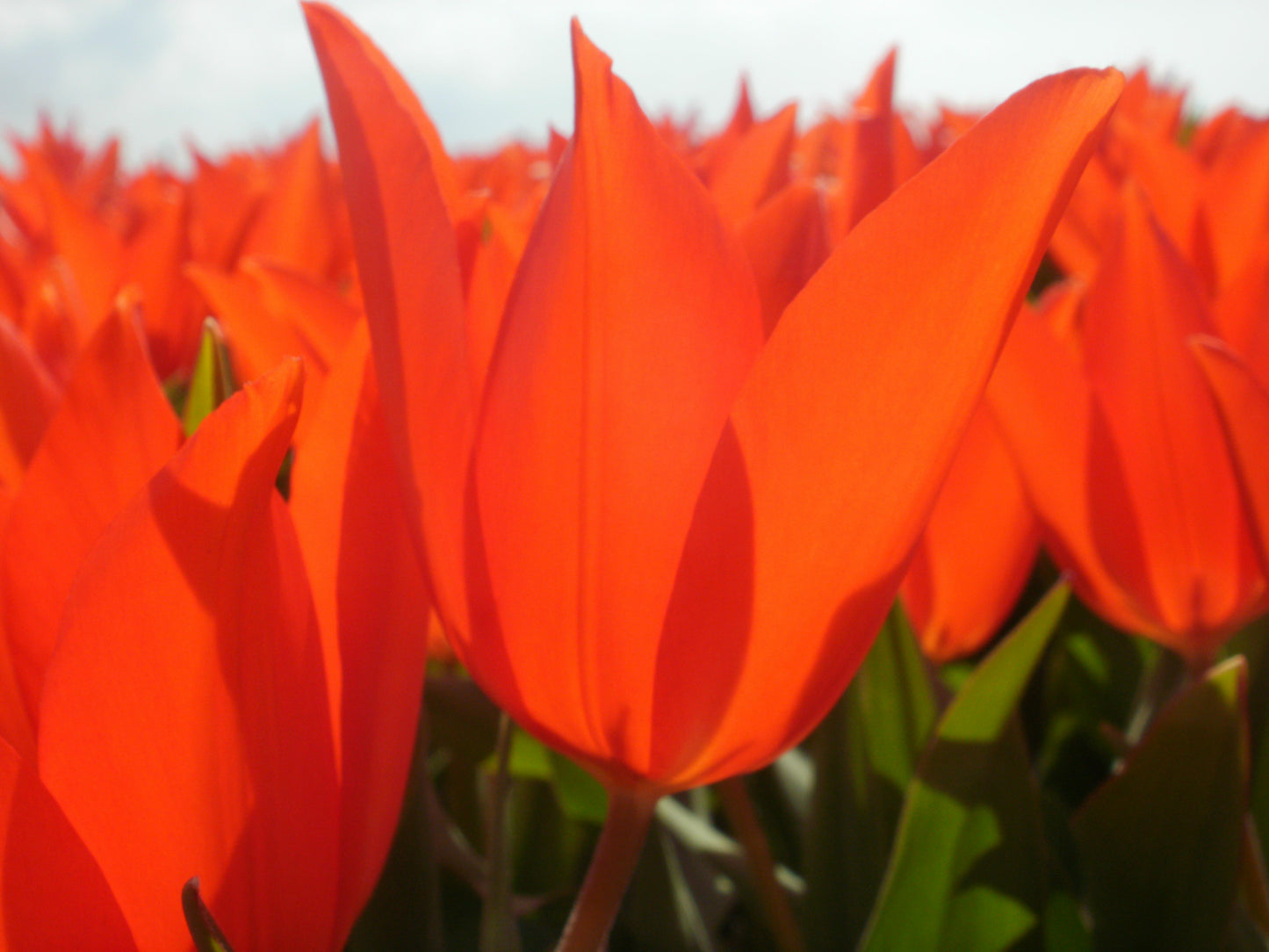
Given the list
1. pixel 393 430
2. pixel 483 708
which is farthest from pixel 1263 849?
pixel 393 430

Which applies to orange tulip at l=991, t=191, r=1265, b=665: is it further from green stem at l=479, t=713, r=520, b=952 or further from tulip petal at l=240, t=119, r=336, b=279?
tulip petal at l=240, t=119, r=336, b=279

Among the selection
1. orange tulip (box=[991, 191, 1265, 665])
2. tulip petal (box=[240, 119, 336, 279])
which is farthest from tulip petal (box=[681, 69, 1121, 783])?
tulip petal (box=[240, 119, 336, 279])

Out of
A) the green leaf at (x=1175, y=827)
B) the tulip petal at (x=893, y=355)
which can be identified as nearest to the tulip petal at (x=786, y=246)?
the tulip petal at (x=893, y=355)

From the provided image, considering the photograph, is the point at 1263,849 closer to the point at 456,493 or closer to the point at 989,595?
the point at 989,595

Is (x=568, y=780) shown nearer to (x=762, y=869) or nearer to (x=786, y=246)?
(x=762, y=869)

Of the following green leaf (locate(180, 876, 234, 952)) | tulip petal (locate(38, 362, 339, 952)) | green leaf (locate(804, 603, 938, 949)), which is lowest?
green leaf (locate(804, 603, 938, 949))
